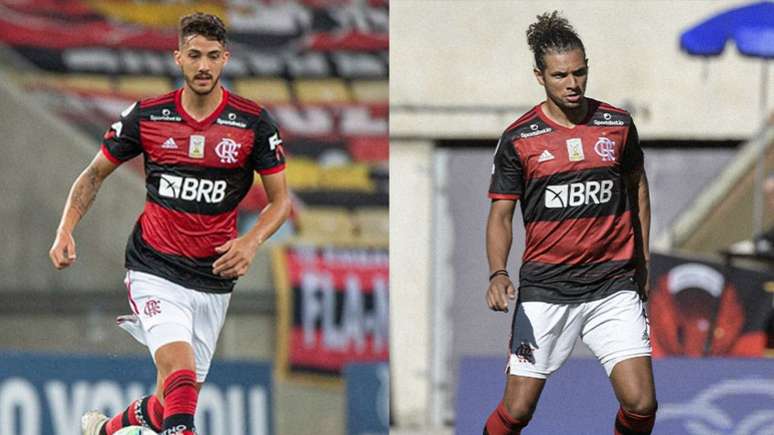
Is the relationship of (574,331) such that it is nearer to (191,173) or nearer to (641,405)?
(641,405)

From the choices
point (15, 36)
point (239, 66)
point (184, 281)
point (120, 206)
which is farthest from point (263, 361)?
point (184, 281)

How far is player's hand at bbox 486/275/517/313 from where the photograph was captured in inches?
311

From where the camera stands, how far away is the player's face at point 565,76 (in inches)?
311

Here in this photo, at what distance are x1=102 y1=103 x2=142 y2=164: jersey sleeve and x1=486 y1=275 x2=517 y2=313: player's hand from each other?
6.95 ft

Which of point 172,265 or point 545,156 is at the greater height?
point 545,156

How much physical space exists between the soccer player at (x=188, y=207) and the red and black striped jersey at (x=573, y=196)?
1.35 meters

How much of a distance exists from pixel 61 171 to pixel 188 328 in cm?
591

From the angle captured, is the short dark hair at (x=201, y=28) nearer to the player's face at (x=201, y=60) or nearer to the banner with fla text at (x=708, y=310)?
the player's face at (x=201, y=60)

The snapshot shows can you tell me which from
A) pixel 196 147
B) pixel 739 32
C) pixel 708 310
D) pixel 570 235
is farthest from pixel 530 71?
pixel 570 235

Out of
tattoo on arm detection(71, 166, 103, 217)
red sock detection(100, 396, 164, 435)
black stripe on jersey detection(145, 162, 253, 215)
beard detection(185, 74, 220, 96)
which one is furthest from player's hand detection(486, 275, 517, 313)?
tattoo on arm detection(71, 166, 103, 217)

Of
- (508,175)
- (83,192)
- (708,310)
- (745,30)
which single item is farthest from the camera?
(708,310)

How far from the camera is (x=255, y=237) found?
27.4ft

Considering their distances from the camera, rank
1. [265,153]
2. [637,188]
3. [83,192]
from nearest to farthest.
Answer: [637,188] < [265,153] < [83,192]

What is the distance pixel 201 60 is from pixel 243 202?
5502mm
